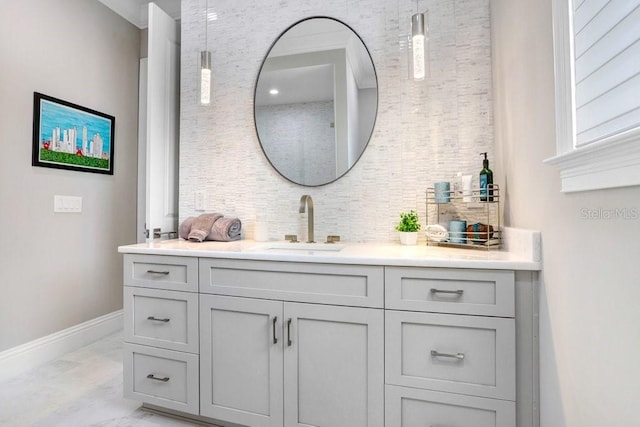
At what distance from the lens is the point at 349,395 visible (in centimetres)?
133

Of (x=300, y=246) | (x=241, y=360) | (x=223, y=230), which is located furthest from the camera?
(x=223, y=230)

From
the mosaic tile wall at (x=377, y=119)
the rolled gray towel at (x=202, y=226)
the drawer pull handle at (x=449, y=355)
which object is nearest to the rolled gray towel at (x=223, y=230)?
the rolled gray towel at (x=202, y=226)

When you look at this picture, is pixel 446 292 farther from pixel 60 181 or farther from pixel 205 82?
pixel 60 181

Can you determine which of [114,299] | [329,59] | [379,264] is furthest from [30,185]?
[379,264]

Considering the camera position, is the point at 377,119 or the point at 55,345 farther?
the point at 55,345

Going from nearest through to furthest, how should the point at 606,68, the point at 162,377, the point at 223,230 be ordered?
the point at 606,68 → the point at 162,377 → the point at 223,230

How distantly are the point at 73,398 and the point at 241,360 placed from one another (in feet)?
3.82

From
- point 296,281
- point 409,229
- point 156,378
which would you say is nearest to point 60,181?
point 156,378

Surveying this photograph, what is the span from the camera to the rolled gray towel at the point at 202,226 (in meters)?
1.97

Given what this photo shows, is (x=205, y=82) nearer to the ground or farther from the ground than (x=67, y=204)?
farther from the ground

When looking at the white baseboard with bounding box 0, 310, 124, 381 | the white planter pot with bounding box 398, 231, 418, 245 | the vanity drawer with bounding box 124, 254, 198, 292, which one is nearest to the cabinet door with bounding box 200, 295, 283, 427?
the vanity drawer with bounding box 124, 254, 198, 292

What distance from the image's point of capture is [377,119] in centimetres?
193

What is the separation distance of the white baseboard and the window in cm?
305

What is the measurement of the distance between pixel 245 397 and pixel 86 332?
1883mm
